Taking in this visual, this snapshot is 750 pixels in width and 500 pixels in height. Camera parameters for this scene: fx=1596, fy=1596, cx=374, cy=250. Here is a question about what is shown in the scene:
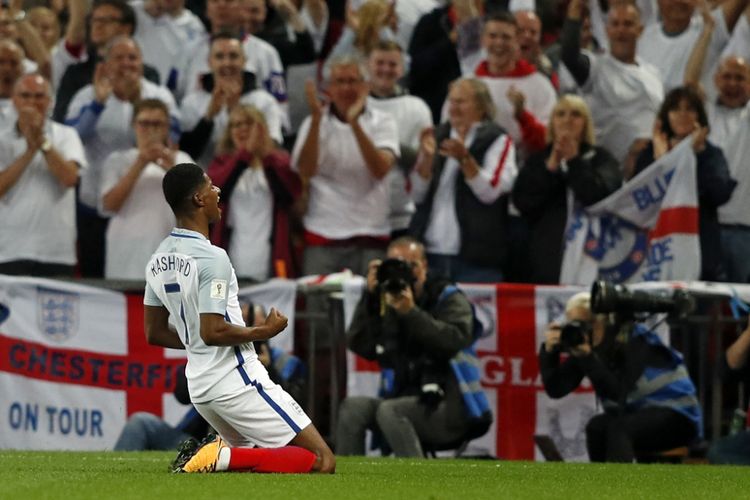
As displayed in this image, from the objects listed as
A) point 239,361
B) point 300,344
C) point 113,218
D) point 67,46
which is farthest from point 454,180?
point 239,361

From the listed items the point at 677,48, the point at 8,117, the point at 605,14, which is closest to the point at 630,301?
the point at 677,48

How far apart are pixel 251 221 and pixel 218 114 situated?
1.19 meters

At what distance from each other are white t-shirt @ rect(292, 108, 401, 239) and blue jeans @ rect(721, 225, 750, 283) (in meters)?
2.96

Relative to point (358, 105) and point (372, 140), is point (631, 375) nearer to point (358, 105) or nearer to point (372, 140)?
point (372, 140)

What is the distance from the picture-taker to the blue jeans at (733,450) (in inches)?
457

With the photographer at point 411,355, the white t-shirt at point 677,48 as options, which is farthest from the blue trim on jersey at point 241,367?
the white t-shirt at point 677,48

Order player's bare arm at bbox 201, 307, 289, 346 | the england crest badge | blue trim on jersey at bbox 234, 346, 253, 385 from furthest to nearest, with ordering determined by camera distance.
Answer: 1. the england crest badge
2. blue trim on jersey at bbox 234, 346, 253, 385
3. player's bare arm at bbox 201, 307, 289, 346

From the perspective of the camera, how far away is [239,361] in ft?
27.3

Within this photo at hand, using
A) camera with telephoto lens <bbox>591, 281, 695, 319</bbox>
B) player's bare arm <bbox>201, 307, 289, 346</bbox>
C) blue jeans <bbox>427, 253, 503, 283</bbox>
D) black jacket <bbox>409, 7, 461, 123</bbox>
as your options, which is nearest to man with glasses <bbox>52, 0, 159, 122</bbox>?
black jacket <bbox>409, 7, 461, 123</bbox>

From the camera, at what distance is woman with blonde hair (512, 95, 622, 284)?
535 inches

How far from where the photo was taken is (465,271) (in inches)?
547

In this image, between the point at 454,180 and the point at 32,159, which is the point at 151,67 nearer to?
the point at 32,159

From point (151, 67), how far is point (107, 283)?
9.86ft

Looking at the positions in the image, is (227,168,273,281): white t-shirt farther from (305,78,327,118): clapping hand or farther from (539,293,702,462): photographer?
(539,293,702,462): photographer
